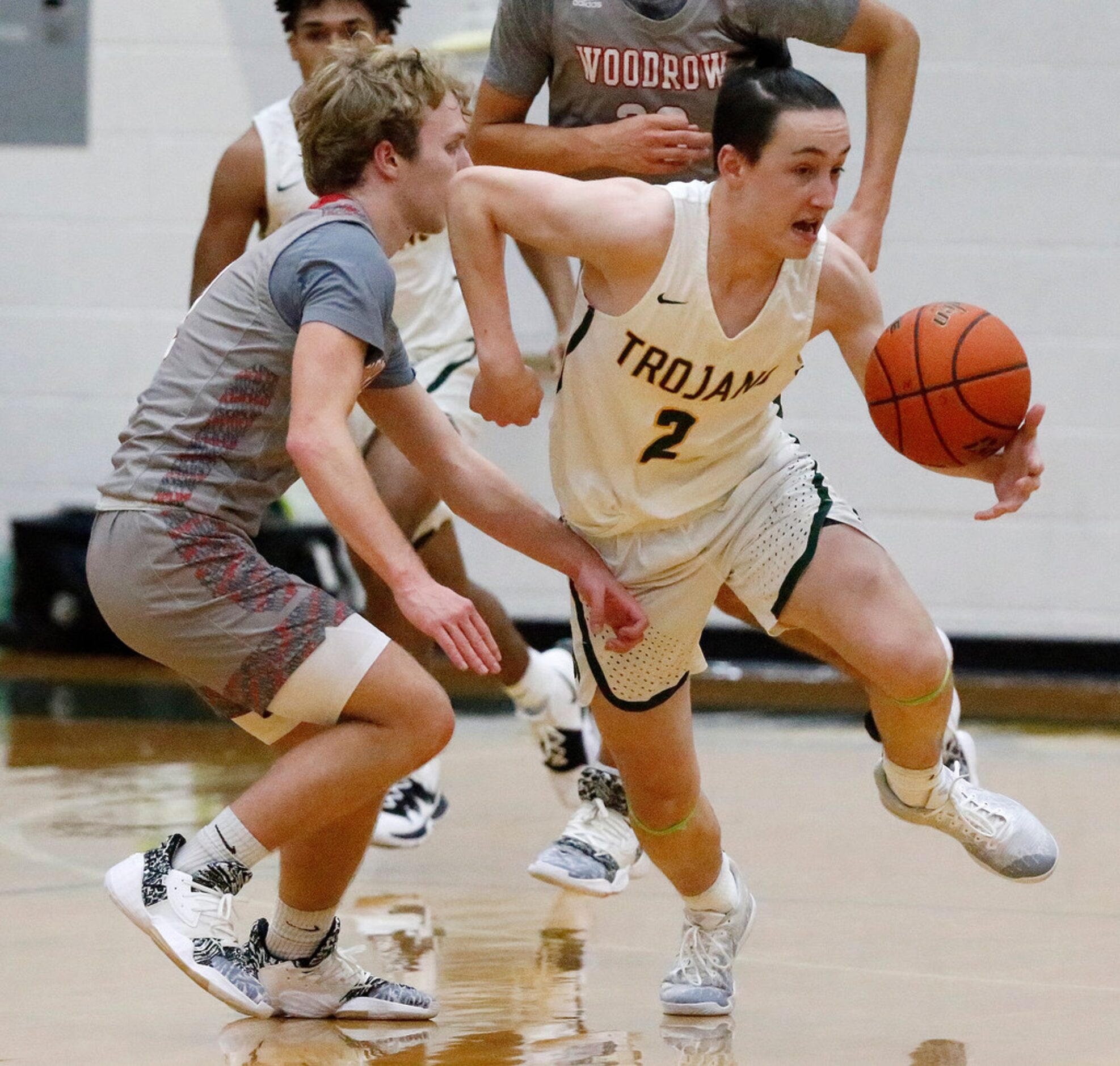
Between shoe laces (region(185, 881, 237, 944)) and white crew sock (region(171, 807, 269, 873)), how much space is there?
0.11 ft

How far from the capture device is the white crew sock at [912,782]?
332 centimetres

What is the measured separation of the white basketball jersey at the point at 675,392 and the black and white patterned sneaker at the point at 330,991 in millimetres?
831

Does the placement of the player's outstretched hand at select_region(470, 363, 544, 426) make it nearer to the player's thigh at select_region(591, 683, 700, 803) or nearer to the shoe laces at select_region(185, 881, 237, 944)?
the player's thigh at select_region(591, 683, 700, 803)

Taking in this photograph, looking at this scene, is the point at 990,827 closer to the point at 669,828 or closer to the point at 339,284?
the point at 669,828

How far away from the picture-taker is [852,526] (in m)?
3.21

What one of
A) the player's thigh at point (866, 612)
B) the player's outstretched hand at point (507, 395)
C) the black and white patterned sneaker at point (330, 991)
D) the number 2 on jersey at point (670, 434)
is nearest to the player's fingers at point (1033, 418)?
the player's thigh at point (866, 612)

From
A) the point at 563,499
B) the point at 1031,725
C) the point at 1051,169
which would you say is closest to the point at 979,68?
the point at 1051,169

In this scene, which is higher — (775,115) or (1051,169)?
(775,115)

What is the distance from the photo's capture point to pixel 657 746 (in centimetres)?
323

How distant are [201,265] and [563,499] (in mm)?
1395

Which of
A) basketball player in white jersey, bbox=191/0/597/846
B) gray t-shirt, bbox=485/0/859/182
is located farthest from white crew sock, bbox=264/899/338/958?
gray t-shirt, bbox=485/0/859/182

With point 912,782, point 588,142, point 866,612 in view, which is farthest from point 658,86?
point 912,782

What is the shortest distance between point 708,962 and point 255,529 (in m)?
1.03

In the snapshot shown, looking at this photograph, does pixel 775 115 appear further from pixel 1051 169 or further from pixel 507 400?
pixel 1051 169
